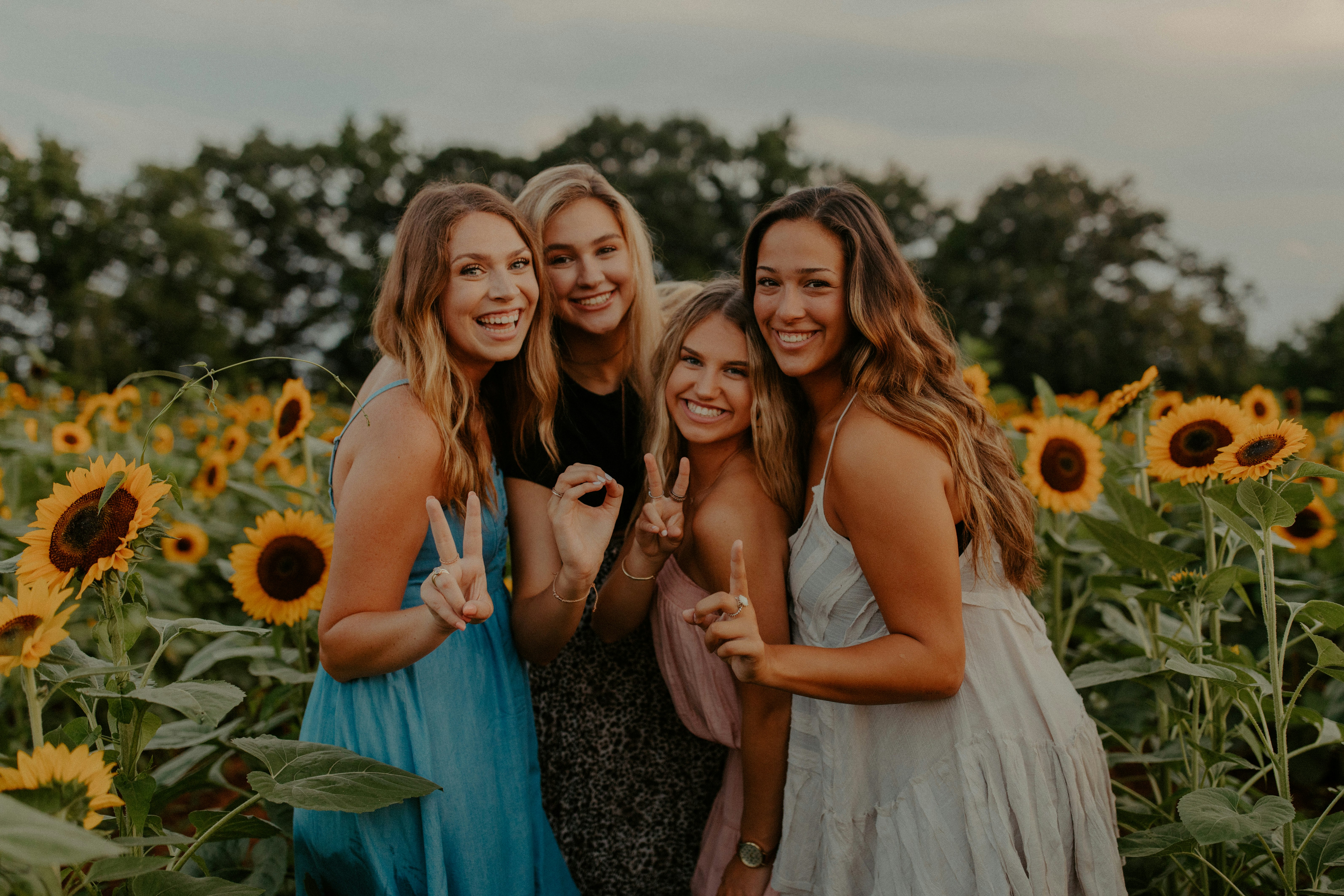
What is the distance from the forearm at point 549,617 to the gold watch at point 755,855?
74 cm

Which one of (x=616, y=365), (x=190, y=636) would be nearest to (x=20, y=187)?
(x=190, y=636)

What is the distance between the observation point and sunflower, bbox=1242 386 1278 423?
11.6 feet

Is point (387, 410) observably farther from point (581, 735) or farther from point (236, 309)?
point (236, 309)

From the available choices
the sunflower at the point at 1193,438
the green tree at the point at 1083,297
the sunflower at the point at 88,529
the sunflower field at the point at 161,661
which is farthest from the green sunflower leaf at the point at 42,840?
the green tree at the point at 1083,297

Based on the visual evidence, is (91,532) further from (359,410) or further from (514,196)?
(514,196)

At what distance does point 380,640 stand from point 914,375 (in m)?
1.43

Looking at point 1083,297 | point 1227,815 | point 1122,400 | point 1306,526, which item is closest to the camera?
point 1227,815

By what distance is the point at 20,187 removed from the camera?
1549 cm

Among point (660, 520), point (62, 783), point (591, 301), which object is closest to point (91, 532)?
point (62, 783)

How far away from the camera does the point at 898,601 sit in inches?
75.5

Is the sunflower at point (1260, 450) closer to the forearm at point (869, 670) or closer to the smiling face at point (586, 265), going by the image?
the forearm at point (869, 670)

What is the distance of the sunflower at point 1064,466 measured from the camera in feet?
8.79

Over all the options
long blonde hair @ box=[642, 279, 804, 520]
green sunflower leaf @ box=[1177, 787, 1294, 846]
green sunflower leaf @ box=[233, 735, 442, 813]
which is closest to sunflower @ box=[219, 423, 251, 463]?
long blonde hair @ box=[642, 279, 804, 520]

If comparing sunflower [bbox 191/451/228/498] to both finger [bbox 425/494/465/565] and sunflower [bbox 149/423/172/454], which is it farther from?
finger [bbox 425/494/465/565]
